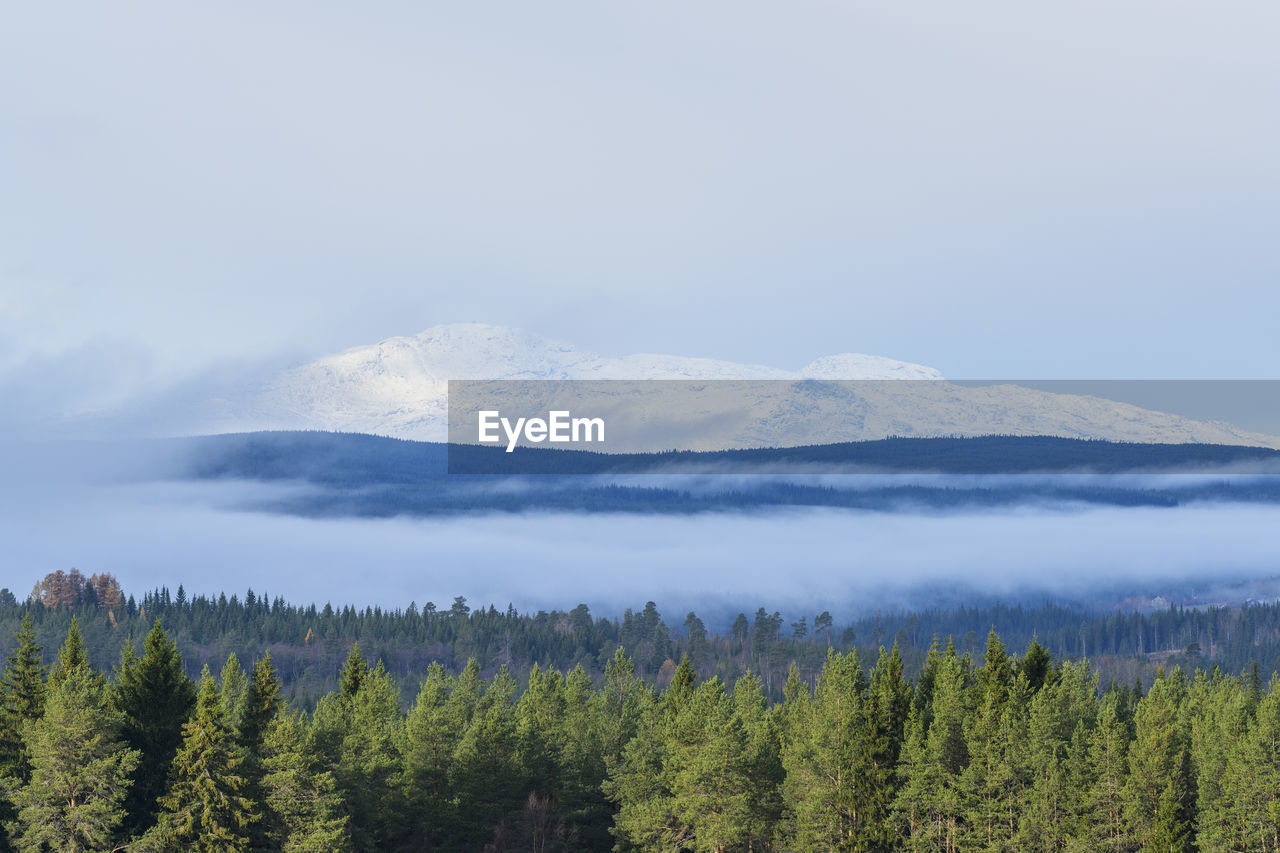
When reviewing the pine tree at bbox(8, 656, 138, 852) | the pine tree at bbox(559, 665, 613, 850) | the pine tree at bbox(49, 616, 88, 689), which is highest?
A: the pine tree at bbox(49, 616, 88, 689)

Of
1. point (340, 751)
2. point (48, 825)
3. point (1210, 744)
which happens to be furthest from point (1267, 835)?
point (48, 825)

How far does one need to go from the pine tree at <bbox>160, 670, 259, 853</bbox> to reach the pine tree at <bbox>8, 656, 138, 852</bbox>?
355 cm

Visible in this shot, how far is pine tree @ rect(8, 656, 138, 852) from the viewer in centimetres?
10150

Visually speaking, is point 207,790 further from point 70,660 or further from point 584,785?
point 584,785

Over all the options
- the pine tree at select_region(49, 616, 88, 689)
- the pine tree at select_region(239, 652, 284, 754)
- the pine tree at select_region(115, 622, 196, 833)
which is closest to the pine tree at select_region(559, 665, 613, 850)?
the pine tree at select_region(239, 652, 284, 754)

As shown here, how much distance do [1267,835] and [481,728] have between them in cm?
6109

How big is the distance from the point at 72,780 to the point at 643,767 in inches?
1848

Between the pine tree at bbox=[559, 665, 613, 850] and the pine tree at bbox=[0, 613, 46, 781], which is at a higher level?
the pine tree at bbox=[0, 613, 46, 781]

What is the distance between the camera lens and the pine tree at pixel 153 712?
10781 centimetres

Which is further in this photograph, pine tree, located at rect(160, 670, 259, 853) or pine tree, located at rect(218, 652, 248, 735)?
pine tree, located at rect(218, 652, 248, 735)

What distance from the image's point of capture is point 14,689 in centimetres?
10919

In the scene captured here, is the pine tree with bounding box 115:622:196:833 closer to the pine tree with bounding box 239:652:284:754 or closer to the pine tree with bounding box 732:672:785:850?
the pine tree with bounding box 239:652:284:754

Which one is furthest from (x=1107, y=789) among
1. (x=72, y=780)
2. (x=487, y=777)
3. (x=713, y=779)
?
(x=72, y=780)

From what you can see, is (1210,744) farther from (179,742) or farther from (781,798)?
(179,742)
